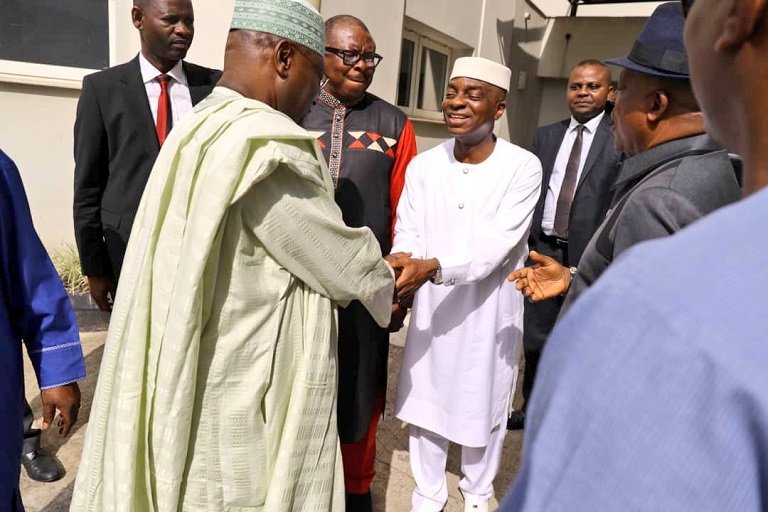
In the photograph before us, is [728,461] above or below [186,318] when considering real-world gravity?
above

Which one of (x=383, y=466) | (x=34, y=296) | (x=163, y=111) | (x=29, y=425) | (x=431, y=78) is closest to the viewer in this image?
(x=34, y=296)

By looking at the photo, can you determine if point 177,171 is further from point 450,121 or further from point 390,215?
point 450,121

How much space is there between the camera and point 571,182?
399cm

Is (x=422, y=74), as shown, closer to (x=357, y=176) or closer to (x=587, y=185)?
(x=587, y=185)

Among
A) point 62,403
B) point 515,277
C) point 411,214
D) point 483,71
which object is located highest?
point 483,71

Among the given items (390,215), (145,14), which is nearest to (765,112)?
(390,215)

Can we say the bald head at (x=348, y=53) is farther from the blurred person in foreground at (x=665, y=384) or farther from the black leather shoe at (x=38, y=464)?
the black leather shoe at (x=38, y=464)

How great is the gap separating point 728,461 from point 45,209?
5.22 meters

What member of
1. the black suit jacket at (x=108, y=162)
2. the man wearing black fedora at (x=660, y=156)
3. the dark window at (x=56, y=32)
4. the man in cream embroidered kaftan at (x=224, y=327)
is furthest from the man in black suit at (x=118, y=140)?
the man wearing black fedora at (x=660, y=156)

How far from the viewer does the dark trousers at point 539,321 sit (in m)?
3.88

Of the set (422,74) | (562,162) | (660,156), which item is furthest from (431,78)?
(660,156)

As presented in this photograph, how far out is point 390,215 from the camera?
2.70 metres

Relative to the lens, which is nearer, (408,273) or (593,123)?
(408,273)

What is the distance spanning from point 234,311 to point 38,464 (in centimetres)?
206
